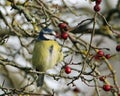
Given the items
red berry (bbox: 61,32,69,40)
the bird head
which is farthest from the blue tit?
red berry (bbox: 61,32,69,40)

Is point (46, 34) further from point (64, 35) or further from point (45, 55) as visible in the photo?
point (64, 35)

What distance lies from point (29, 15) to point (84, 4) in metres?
2.54

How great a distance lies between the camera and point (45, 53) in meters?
4.69

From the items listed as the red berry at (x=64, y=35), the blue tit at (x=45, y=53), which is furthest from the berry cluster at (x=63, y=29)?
the blue tit at (x=45, y=53)

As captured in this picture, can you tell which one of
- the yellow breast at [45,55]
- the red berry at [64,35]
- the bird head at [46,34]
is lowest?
the red berry at [64,35]

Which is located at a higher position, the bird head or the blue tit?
the bird head

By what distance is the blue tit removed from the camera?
4.66 metres

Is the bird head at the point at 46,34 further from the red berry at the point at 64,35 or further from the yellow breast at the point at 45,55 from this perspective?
the red berry at the point at 64,35

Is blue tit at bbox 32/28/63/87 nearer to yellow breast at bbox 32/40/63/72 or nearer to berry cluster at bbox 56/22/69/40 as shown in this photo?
yellow breast at bbox 32/40/63/72

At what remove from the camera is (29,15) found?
15.6 ft

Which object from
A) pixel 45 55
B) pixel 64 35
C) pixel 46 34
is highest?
pixel 46 34

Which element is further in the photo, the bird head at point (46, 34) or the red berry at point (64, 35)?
the bird head at point (46, 34)

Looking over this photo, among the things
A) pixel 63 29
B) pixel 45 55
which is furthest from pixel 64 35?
pixel 45 55

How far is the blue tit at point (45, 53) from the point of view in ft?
15.3
